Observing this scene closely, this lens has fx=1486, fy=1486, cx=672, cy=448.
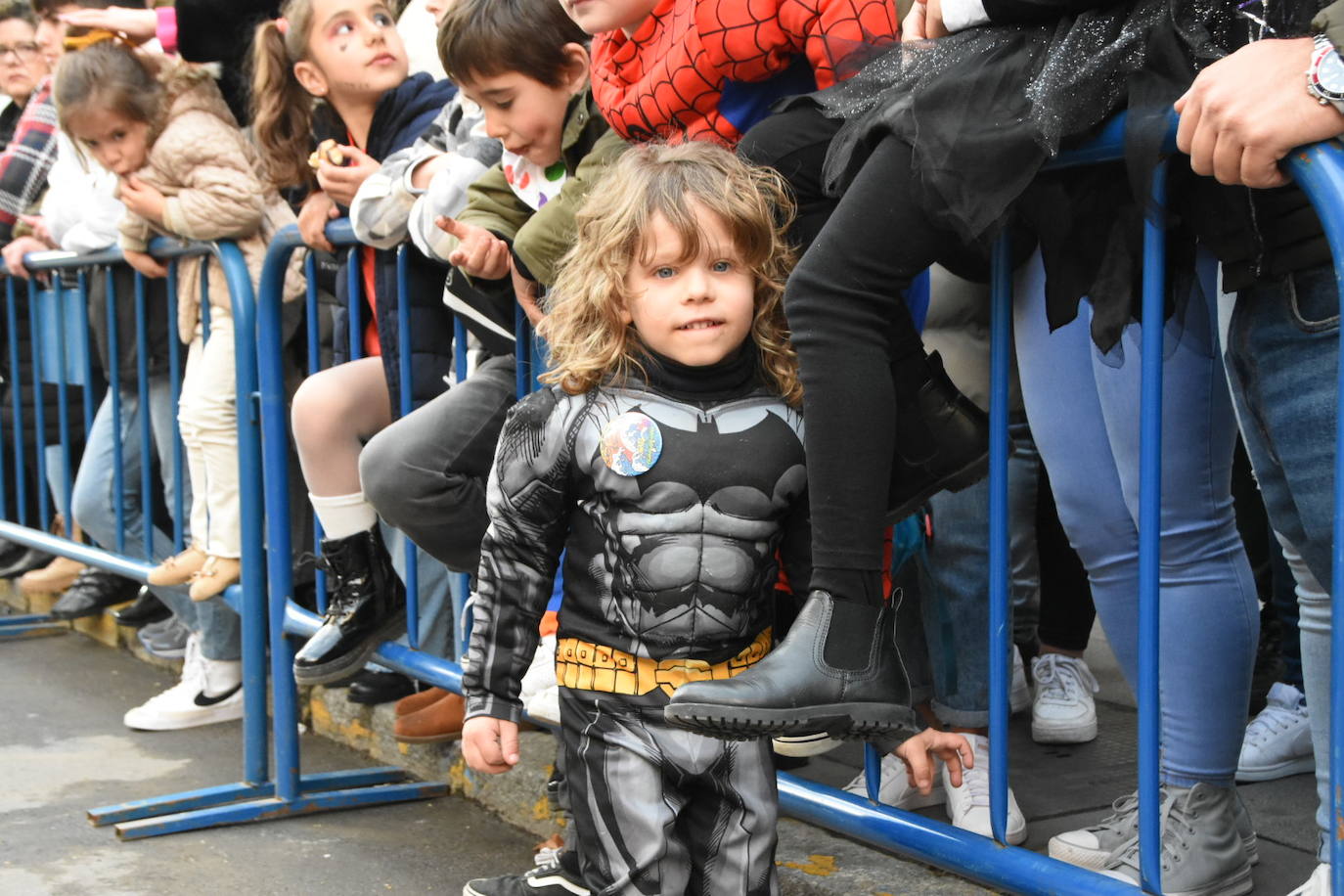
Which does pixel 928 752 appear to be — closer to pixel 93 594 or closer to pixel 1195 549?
pixel 1195 549

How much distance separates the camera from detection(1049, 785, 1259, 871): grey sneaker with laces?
2205 millimetres

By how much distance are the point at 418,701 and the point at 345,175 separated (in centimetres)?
135

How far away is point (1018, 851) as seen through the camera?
77.0 inches

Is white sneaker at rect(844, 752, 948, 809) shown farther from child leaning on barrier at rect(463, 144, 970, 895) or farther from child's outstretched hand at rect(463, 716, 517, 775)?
child's outstretched hand at rect(463, 716, 517, 775)

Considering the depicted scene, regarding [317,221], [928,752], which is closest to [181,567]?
[317,221]

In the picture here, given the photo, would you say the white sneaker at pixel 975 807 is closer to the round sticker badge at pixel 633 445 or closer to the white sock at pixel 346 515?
the round sticker badge at pixel 633 445

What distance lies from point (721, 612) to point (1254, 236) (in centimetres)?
86

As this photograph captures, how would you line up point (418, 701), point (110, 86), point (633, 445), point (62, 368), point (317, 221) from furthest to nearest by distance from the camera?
point (62, 368) < point (110, 86) < point (418, 701) < point (317, 221) < point (633, 445)

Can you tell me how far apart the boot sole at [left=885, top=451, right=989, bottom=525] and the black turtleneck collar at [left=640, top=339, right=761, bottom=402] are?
0.29m

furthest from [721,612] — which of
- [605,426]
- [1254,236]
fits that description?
[1254,236]

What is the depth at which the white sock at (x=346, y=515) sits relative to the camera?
10.6ft

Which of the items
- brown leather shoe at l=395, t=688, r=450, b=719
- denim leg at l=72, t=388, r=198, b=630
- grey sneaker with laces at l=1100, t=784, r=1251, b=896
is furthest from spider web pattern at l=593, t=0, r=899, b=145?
denim leg at l=72, t=388, r=198, b=630

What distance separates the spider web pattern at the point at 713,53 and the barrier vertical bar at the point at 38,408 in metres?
3.43

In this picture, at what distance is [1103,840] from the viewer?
226 cm
